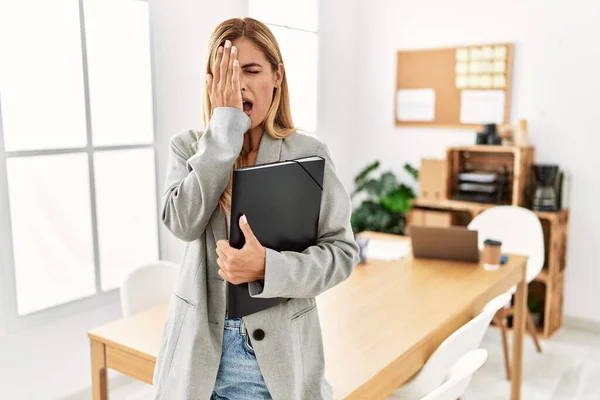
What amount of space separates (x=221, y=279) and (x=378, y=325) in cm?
91

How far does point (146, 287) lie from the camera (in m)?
2.32

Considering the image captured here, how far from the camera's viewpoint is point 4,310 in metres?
2.51

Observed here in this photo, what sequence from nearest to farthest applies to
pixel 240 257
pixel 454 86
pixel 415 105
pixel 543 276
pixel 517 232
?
pixel 240 257 → pixel 517 232 → pixel 543 276 → pixel 454 86 → pixel 415 105

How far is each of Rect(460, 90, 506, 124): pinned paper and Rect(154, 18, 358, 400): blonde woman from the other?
3.24m

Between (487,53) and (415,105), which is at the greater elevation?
(487,53)

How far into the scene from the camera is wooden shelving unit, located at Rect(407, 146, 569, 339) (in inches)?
147

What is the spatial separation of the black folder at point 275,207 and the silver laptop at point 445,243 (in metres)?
1.62

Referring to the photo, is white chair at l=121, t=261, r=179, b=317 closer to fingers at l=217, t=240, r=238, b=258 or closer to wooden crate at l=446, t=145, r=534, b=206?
fingers at l=217, t=240, r=238, b=258

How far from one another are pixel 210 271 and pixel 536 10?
357 centimetres

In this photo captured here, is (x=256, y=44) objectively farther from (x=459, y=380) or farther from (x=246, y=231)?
(x=459, y=380)

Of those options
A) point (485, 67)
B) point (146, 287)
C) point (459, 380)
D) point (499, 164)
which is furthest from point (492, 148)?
point (459, 380)

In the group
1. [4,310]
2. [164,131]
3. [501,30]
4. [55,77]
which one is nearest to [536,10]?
[501,30]

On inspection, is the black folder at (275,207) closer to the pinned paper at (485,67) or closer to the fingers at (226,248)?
the fingers at (226,248)

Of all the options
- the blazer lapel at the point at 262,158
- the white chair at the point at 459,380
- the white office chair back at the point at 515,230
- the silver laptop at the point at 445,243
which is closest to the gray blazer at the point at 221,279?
the blazer lapel at the point at 262,158
